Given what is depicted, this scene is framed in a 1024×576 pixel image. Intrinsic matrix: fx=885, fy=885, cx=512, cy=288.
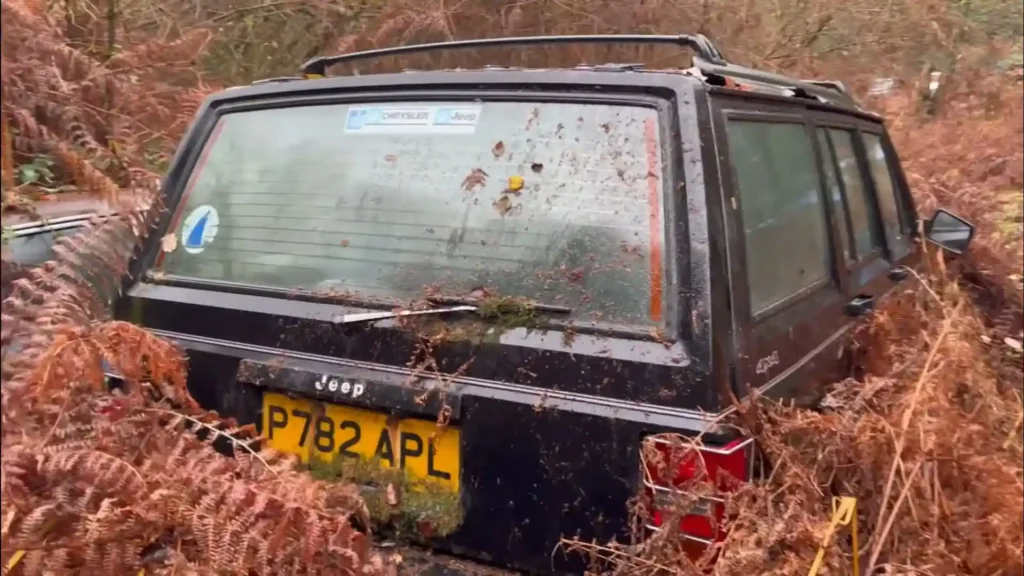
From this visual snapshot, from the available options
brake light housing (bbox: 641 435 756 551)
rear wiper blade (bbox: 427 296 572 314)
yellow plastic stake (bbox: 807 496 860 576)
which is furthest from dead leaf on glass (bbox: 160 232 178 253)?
yellow plastic stake (bbox: 807 496 860 576)

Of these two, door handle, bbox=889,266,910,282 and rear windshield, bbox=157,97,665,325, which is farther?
door handle, bbox=889,266,910,282

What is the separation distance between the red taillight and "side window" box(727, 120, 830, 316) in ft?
1.39

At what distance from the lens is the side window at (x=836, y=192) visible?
3.23 metres

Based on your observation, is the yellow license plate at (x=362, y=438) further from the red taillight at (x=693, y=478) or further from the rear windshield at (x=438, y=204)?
the red taillight at (x=693, y=478)

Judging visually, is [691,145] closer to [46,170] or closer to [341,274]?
[341,274]

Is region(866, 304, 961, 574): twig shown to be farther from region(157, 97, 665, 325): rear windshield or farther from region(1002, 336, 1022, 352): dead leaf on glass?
region(1002, 336, 1022, 352): dead leaf on glass

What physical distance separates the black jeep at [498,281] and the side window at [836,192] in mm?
402

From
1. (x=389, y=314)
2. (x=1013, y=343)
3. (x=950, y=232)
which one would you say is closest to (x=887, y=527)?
(x=389, y=314)

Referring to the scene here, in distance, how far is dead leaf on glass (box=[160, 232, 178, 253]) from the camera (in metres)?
2.79

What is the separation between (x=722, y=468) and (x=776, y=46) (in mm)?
6744

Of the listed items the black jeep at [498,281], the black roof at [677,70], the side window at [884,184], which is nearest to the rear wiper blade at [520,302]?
the black jeep at [498,281]

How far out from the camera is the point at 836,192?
3.33 metres

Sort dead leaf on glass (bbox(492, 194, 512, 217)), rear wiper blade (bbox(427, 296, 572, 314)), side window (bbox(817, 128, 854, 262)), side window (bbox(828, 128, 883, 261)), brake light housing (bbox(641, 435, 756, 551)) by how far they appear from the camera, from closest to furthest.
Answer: brake light housing (bbox(641, 435, 756, 551)), rear wiper blade (bbox(427, 296, 572, 314)), dead leaf on glass (bbox(492, 194, 512, 217)), side window (bbox(817, 128, 854, 262)), side window (bbox(828, 128, 883, 261))

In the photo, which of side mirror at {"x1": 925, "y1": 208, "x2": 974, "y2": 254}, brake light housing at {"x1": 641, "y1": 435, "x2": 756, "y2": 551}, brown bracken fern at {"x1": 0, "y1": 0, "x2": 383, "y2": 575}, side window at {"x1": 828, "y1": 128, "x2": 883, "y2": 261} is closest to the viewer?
brown bracken fern at {"x1": 0, "y1": 0, "x2": 383, "y2": 575}
